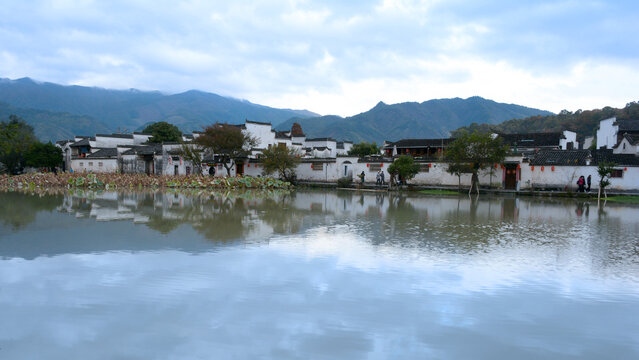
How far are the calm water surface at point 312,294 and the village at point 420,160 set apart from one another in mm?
18333

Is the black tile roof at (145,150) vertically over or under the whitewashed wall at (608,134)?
under

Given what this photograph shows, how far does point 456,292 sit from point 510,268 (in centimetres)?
193

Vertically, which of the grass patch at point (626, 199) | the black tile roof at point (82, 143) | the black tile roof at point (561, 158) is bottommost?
the grass patch at point (626, 199)

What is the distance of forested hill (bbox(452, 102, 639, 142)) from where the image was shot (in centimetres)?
5703

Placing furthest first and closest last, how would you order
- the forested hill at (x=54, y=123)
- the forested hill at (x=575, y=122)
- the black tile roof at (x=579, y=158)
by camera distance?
the forested hill at (x=54, y=123), the forested hill at (x=575, y=122), the black tile roof at (x=579, y=158)

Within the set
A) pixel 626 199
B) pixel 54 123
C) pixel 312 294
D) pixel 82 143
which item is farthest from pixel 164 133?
pixel 54 123

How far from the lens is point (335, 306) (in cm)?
539

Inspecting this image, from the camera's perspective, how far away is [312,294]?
5.81 metres

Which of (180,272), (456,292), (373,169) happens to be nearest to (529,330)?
(456,292)

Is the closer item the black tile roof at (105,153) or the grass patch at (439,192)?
the grass patch at (439,192)

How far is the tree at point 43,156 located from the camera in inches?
1699

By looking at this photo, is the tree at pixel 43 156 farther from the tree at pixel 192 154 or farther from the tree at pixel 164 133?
the tree at pixel 192 154

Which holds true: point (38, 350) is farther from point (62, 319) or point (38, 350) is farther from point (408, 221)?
point (408, 221)

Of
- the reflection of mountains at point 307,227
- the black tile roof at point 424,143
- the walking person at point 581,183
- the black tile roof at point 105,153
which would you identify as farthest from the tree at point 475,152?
the black tile roof at point 105,153
